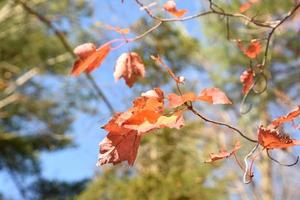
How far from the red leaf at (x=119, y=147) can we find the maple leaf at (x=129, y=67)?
0.24 metres

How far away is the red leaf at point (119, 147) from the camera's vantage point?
79cm

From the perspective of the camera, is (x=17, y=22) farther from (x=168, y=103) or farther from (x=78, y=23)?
(x=168, y=103)

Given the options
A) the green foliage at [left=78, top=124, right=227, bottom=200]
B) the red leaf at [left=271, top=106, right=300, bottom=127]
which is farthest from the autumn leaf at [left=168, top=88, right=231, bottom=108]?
the green foliage at [left=78, top=124, right=227, bottom=200]

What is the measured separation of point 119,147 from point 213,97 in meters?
0.17

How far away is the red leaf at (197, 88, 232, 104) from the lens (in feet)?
2.58

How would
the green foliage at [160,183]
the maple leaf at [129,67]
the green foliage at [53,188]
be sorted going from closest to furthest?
1. the maple leaf at [129,67]
2. the green foliage at [160,183]
3. the green foliage at [53,188]

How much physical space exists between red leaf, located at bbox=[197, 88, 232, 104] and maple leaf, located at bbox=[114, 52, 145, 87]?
228 millimetres

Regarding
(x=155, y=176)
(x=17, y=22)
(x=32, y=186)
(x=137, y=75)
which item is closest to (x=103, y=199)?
(x=155, y=176)

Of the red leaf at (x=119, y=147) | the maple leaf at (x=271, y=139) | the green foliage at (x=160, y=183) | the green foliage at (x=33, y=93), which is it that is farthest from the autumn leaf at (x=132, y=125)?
the green foliage at (x=33, y=93)

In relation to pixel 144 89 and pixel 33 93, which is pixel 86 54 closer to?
pixel 144 89

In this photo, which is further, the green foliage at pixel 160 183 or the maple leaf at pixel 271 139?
the green foliage at pixel 160 183

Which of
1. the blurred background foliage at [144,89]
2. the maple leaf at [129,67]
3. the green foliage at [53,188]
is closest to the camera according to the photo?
the maple leaf at [129,67]

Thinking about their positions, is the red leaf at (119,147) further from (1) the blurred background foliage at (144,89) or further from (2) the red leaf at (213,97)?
(1) the blurred background foliage at (144,89)

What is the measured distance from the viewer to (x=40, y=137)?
8.34 metres
